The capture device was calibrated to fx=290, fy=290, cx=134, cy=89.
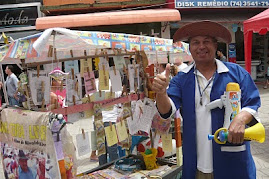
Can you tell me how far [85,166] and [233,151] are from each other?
3.13m

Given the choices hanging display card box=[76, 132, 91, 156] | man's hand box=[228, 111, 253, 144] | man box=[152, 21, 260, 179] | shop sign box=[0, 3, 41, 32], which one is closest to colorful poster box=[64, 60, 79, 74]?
hanging display card box=[76, 132, 91, 156]

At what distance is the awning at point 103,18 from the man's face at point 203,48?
7.33 metres

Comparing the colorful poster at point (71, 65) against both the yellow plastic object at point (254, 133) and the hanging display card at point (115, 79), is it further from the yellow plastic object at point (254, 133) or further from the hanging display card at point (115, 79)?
the yellow plastic object at point (254, 133)

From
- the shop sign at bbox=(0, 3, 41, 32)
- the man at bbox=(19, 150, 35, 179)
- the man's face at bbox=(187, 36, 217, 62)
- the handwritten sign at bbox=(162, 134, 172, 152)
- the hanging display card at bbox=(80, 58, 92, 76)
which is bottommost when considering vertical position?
the handwritten sign at bbox=(162, 134, 172, 152)

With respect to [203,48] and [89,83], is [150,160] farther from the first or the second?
[203,48]

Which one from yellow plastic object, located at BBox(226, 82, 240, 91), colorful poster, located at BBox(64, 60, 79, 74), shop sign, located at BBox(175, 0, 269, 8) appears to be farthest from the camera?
shop sign, located at BBox(175, 0, 269, 8)

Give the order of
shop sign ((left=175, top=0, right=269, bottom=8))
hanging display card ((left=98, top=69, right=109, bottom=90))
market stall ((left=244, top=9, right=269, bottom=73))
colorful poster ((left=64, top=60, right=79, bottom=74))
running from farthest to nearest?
1. shop sign ((left=175, top=0, right=269, bottom=8))
2. market stall ((left=244, top=9, right=269, bottom=73))
3. hanging display card ((left=98, top=69, right=109, bottom=90))
4. colorful poster ((left=64, top=60, right=79, bottom=74))

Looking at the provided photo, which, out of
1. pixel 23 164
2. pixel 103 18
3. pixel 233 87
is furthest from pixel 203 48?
pixel 103 18

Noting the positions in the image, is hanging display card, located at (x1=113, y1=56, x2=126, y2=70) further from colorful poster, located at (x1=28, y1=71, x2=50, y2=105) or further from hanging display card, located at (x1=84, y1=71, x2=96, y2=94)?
colorful poster, located at (x1=28, y1=71, x2=50, y2=105)

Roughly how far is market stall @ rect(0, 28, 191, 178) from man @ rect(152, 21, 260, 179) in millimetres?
706

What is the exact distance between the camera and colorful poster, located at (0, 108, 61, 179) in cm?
219

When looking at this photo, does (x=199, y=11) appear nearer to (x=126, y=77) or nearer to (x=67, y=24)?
(x=67, y=24)

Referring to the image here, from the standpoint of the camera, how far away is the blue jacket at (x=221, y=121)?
6.45 feet

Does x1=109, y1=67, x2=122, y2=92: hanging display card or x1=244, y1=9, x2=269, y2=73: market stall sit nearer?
x1=109, y1=67, x2=122, y2=92: hanging display card
